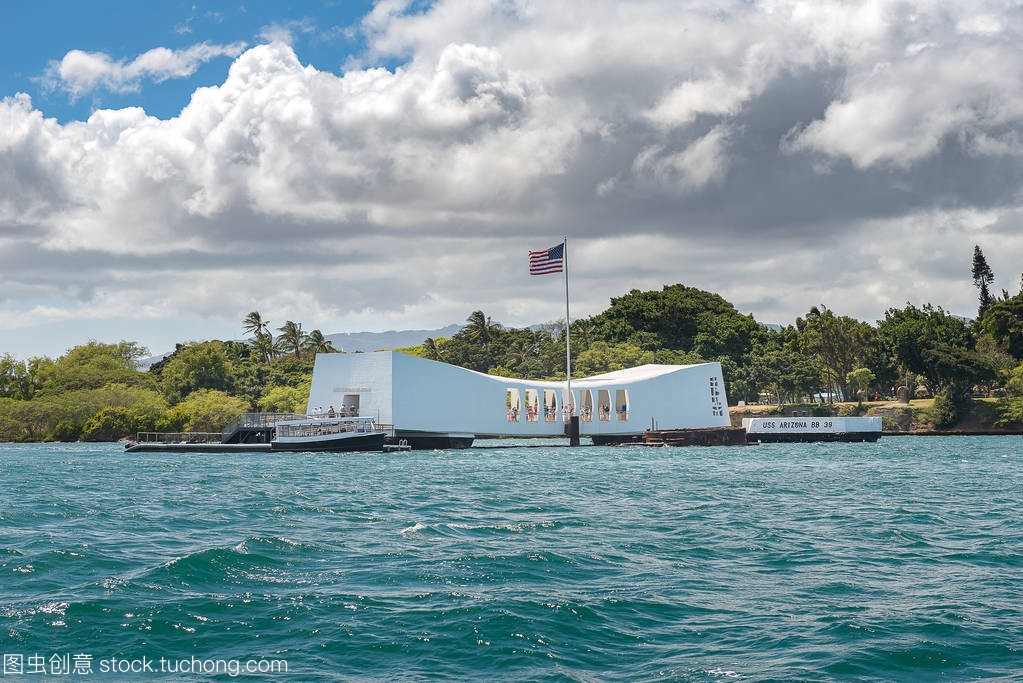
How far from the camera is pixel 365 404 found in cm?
4928

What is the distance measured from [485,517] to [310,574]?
258 inches

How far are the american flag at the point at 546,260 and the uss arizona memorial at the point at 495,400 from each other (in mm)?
6537

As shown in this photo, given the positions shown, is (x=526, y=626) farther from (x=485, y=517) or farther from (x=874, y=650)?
(x=485, y=517)

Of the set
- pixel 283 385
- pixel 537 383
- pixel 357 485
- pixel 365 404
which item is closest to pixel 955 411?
pixel 537 383

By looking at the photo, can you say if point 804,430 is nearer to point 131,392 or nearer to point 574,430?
point 574,430

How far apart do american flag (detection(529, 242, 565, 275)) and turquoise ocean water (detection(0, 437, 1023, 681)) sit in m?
24.9

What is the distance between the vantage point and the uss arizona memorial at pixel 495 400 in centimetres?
4928

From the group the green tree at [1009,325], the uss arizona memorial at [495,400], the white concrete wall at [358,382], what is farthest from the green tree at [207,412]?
the green tree at [1009,325]

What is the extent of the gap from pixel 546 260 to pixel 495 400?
28.2 ft

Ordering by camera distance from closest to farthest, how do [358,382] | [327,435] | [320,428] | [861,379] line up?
[327,435] < [320,428] < [358,382] < [861,379]

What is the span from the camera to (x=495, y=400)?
53.3 meters

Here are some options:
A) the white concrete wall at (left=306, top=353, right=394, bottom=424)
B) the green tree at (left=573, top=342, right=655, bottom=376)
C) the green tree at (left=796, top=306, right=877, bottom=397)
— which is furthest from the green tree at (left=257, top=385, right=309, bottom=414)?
the green tree at (left=796, top=306, right=877, bottom=397)

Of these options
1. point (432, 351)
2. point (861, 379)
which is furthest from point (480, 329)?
point (861, 379)

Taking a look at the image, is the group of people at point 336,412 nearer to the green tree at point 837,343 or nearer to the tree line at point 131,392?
the tree line at point 131,392
